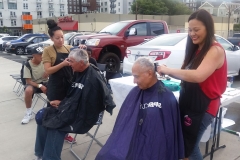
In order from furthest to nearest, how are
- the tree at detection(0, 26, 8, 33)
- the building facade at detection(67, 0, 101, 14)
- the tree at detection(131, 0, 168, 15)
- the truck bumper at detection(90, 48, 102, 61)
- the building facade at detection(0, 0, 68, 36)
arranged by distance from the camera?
the building facade at detection(67, 0, 101, 14), the building facade at detection(0, 0, 68, 36), the tree at detection(0, 26, 8, 33), the tree at detection(131, 0, 168, 15), the truck bumper at detection(90, 48, 102, 61)

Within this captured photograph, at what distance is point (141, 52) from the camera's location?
5.33m

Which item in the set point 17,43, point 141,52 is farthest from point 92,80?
point 17,43

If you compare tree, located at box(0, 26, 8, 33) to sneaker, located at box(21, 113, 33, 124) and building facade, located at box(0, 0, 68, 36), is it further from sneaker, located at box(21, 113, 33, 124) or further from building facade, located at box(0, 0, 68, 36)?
sneaker, located at box(21, 113, 33, 124)

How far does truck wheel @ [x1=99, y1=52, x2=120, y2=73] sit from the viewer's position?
7012 mm

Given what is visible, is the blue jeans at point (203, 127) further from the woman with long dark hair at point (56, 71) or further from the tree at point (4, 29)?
the tree at point (4, 29)

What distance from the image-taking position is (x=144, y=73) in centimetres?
192

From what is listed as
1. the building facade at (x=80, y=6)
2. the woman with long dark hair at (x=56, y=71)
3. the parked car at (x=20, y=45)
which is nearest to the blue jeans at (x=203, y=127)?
the woman with long dark hair at (x=56, y=71)

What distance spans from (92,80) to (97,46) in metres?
4.47

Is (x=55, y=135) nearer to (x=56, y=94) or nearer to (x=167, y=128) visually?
(x=56, y=94)

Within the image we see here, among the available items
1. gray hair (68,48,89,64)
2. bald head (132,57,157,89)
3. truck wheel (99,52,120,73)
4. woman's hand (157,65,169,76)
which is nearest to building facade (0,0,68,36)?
truck wheel (99,52,120,73)

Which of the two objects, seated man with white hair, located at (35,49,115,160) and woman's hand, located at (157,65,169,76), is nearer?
woman's hand, located at (157,65,169,76)

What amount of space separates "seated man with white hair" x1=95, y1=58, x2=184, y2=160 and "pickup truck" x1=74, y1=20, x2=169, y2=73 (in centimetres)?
478

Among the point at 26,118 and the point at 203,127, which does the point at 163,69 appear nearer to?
the point at 203,127

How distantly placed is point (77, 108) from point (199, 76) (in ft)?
4.31
